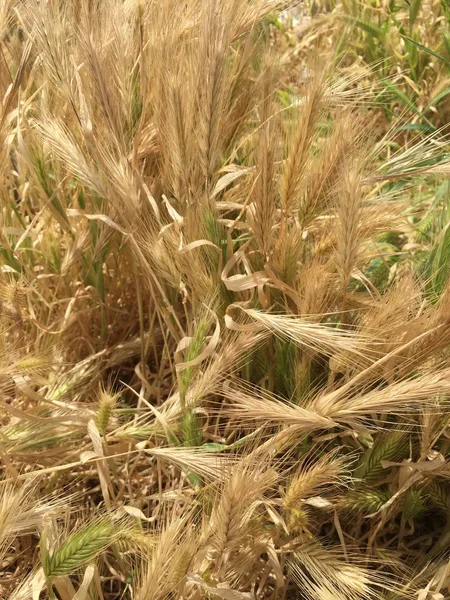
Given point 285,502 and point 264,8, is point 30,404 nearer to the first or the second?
point 285,502

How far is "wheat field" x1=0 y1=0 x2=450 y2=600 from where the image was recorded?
1.06 metres

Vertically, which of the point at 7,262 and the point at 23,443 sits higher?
the point at 7,262

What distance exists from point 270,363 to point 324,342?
0.29 m

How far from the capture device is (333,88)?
1293mm

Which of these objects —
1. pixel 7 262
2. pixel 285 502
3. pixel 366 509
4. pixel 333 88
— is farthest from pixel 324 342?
pixel 7 262

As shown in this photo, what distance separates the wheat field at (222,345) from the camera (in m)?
1.06

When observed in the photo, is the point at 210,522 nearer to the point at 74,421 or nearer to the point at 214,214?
the point at 74,421

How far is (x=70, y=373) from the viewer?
1446 mm

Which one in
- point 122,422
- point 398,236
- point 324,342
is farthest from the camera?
point 398,236

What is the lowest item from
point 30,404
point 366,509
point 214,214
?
point 366,509

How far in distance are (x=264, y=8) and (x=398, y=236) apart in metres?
0.68

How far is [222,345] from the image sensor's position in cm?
119

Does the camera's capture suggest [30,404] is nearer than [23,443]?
No

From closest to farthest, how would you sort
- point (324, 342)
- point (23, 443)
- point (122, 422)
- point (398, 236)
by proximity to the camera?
point (324, 342) < point (23, 443) < point (122, 422) < point (398, 236)
